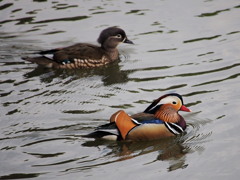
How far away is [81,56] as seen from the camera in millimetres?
12031

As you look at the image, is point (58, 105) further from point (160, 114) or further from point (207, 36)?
point (207, 36)

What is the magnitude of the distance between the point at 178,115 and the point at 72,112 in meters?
1.65

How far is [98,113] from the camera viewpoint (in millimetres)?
9352

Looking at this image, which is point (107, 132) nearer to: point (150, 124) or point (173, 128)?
point (150, 124)

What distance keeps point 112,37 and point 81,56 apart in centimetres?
88

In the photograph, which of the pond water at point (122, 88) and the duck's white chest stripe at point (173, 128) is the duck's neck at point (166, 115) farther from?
the pond water at point (122, 88)

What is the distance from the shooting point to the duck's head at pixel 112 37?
1250cm

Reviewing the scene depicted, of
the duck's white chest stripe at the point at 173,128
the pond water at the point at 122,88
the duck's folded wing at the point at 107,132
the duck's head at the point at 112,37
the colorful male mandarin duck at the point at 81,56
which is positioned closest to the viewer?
the pond water at the point at 122,88

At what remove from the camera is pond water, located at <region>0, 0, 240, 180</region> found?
25.3 ft

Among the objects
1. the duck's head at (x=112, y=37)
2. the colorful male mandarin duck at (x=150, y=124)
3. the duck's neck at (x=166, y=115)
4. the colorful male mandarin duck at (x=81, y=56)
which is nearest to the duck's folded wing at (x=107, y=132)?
the colorful male mandarin duck at (x=150, y=124)

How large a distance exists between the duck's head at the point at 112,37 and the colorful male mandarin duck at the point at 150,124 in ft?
13.0

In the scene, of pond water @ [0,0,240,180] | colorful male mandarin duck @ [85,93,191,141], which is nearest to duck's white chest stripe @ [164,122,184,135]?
colorful male mandarin duck @ [85,93,191,141]

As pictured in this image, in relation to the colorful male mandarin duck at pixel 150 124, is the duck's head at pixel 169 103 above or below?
above

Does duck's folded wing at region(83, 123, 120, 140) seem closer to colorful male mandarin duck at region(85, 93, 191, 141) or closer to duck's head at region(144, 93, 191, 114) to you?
colorful male mandarin duck at region(85, 93, 191, 141)
